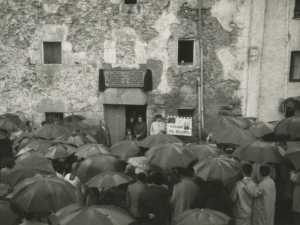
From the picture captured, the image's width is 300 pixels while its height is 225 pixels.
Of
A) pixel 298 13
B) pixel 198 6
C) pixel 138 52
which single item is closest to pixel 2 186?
pixel 138 52

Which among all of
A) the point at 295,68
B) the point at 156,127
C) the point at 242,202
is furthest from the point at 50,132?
the point at 295,68

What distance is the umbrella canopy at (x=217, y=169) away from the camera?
24.1 feet

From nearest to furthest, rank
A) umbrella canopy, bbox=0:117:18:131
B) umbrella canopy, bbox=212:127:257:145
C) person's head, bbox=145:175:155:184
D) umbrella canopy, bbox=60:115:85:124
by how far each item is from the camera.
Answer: person's head, bbox=145:175:155:184
umbrella canopy, bbox=212:127:257:145
umbrella canopy, bbox=0:117:18:131
umbrella canopy, bbox=60:115:85:124

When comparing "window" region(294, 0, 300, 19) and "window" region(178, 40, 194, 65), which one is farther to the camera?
"window" region(178, 40, 194, 65)

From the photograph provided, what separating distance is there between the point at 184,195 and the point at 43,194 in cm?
261

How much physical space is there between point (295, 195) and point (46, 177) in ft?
15.9

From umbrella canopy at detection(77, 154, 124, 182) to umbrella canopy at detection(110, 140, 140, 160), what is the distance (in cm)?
109

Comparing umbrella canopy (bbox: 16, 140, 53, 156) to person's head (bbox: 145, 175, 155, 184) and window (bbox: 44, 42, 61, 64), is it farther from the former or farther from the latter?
window (bbox: 44, 42, 61, 64)

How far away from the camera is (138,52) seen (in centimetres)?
1595

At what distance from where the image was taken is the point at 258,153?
8242 millimetres

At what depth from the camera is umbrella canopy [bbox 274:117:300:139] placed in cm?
995

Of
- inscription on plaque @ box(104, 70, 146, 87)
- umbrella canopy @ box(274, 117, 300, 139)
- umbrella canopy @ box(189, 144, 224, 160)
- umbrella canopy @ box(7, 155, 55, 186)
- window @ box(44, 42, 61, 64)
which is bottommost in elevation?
umbrella canopy @ box(7, 155, 55, 186)

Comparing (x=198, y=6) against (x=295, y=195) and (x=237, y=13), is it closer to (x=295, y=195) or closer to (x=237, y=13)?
(x=237, y=13)

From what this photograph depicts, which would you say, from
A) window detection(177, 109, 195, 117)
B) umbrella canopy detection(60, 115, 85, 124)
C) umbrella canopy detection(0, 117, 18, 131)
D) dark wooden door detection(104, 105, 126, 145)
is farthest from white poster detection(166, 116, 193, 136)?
umbrella canopy detection(0, 117, 18, 131)
